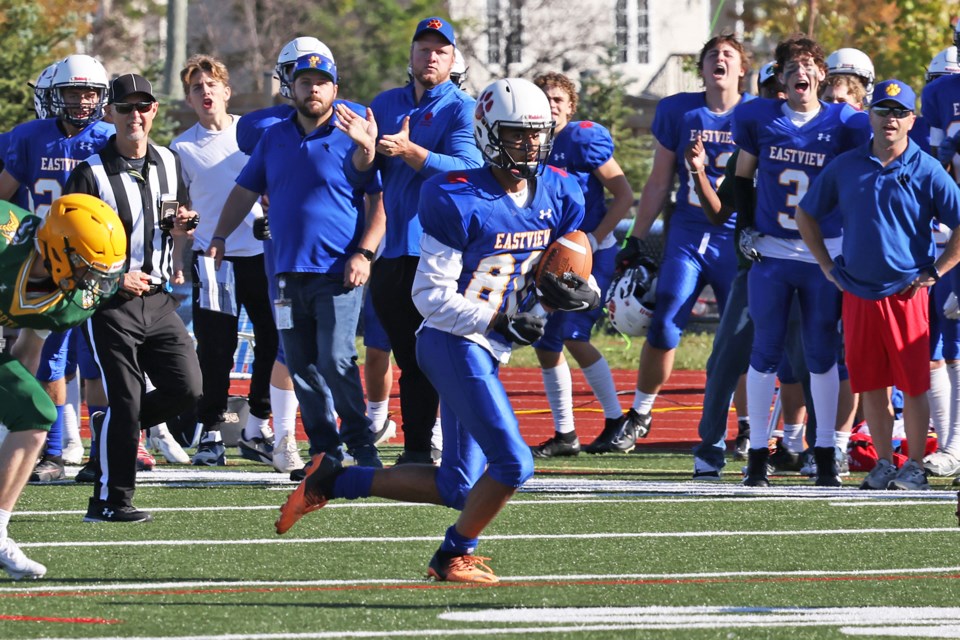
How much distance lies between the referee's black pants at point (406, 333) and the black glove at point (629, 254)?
56.8 inches

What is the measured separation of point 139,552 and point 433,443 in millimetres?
2927

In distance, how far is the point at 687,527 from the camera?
707 cm

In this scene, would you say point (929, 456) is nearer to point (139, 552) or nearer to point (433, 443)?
point (433, 443)

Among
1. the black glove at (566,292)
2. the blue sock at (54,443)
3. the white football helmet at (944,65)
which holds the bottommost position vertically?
the blue sock at (54,443)

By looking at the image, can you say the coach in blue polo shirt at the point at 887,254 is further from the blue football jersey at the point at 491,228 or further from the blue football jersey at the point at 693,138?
the blue football jersey at the point at 491,228

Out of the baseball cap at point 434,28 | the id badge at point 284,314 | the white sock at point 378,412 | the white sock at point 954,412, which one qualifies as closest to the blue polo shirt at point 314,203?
the id badge at point 284,314

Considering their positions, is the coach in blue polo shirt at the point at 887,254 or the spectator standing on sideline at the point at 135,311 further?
the coach in blue polo shirt at the point at 887,254

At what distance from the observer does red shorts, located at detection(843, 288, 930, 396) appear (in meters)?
8.28

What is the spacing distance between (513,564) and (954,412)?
3.35 meters

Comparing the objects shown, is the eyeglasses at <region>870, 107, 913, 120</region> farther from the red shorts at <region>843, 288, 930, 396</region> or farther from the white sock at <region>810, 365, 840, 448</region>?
the white sock at <region>810, 365, 840, 448</region>

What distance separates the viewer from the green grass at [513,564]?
16.5ft

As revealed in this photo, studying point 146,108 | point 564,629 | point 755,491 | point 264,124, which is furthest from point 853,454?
point 564,629

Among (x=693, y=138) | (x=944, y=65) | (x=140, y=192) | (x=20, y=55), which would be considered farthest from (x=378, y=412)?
(x=20, y=55)

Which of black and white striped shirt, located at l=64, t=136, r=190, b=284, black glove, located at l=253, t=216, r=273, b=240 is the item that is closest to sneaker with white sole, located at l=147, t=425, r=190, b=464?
black glove, located at l=253, t=216, r=273, b=240
